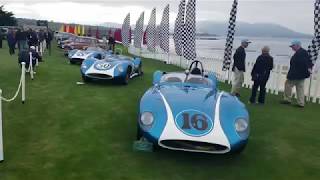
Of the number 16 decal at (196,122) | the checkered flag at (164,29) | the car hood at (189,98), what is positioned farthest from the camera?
the checkered flag at (164,29)

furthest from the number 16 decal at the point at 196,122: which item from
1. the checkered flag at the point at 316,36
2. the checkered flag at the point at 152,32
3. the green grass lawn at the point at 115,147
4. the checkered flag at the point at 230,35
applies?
the checkered flag at the point at 152,32

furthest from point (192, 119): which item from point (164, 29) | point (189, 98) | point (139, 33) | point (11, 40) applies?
point (139, 33)

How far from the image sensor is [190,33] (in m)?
19.5

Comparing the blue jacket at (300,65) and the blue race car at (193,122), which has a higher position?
the blue jacket at (300,65)

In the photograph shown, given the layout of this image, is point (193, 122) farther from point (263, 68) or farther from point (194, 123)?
point (263, 68)

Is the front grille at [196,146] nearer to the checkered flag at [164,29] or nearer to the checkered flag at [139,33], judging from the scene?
the checkered flag at [164,29]

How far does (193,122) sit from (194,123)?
0.10 feet

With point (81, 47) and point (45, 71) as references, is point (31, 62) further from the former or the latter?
point (81, 47)

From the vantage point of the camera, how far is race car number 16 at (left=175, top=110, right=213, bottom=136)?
5.73 metres

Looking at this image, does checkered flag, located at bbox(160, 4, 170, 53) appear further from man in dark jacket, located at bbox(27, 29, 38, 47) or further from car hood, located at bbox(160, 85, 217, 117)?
car hood, located at bbox(160, 85, 217, 117)

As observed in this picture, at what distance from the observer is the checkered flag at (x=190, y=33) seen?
19219mm

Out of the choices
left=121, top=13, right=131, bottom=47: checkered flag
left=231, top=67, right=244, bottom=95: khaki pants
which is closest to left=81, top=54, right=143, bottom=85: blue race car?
left=231, top=67, right=244, bottom=95: khaki pants

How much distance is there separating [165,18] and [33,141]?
2238 centimetres

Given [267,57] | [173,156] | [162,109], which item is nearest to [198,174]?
[173,156]
